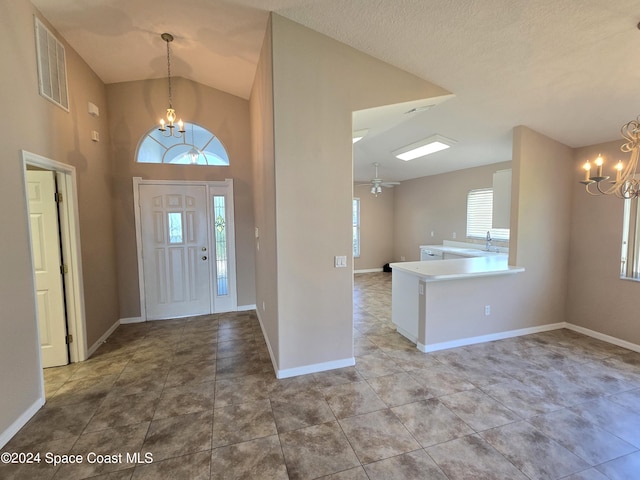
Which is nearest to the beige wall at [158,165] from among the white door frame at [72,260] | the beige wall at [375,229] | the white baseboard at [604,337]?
the white door frame at [72,260]

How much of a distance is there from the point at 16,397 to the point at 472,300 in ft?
14.4

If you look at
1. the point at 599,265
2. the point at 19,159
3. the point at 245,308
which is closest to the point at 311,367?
the point at 245,308

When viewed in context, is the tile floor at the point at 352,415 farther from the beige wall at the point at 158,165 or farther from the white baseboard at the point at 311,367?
the beige wall at the point at 158,165

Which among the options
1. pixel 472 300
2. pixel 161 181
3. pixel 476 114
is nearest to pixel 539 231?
pixel 472 300

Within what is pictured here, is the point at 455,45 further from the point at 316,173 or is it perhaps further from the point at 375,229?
the point at 375,229

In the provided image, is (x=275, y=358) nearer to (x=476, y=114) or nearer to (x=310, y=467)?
(x=310, y=467)

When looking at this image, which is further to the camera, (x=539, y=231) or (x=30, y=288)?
(x=539, y=231)

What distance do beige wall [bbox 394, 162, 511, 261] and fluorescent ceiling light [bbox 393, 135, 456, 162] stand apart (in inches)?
50.3

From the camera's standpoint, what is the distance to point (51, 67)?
2.75 meters

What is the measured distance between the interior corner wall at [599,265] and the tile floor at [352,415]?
382mm

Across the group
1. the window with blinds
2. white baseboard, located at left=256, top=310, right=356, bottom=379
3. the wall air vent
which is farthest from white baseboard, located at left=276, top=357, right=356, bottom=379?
the window with blinds

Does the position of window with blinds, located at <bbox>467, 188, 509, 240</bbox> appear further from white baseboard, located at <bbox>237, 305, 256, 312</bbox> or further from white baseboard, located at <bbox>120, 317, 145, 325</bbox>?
white baseboard, located at <bbox>120, 317, 145, 325</bbox>

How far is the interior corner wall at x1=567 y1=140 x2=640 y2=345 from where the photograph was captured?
11.5ft

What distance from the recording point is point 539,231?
3.86 m
